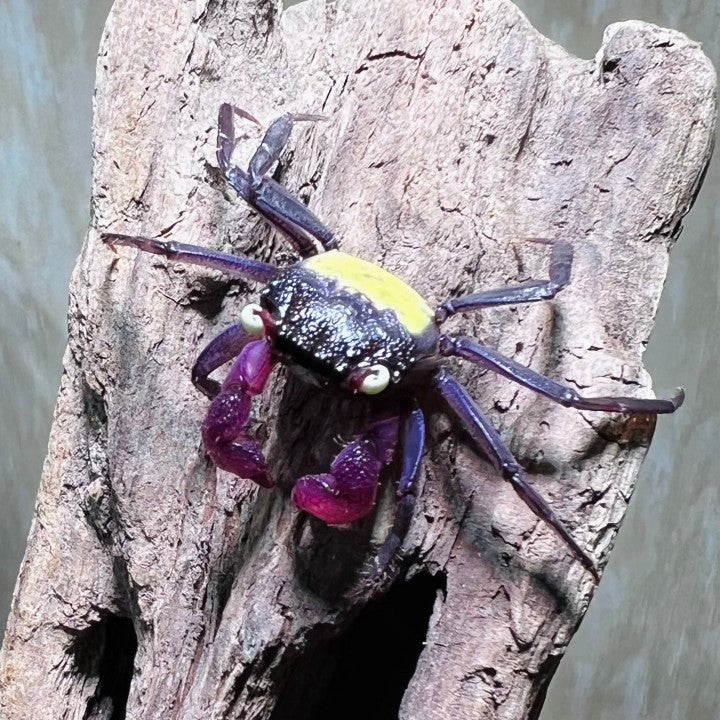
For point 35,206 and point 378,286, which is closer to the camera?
point 378,286

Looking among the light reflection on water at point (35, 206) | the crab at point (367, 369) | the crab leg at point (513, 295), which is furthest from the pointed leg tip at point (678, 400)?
the light reflection on water at point (35, 206)

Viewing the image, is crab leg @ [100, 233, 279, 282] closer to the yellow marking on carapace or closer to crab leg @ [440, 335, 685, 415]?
the yellow marking on carapace

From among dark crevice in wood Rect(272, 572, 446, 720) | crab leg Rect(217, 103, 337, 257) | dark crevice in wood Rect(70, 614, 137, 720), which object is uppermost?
crab leg Rect(217, 103, 337, 257)

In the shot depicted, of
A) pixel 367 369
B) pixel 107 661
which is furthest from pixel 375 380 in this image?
pixel 107 661

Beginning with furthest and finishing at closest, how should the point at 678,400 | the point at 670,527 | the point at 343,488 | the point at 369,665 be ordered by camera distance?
the point at 670,527 → the point at 369,665 → the point at 678,400 → the point at 343,488

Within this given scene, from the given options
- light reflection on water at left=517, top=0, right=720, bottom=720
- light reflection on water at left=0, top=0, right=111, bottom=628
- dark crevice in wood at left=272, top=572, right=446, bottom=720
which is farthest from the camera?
light reflection on water at left=0, top=0, right=111, bottom=628

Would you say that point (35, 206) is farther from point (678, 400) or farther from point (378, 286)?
point (678, 400)

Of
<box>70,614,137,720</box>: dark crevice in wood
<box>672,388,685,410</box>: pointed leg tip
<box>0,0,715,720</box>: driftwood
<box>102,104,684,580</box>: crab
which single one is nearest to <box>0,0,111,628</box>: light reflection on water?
<box>0,0,715,720</box>: driftwood
